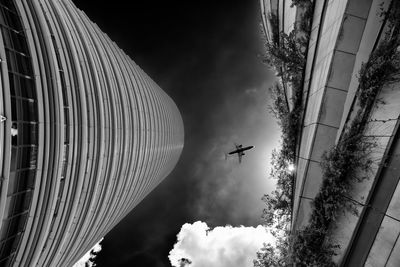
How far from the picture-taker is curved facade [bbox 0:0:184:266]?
1611cm

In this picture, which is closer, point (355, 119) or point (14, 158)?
point (355, 119)

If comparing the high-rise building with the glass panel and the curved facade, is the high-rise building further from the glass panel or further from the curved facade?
the glass panel

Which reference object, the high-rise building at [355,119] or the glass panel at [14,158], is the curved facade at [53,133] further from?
the high-rise building at [355,119]

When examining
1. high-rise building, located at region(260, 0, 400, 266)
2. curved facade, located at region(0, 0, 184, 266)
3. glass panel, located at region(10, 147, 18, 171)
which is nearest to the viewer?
high-rise building, located at region(260, 0, 400, 266)

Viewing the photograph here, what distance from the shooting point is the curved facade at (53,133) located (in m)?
16.1

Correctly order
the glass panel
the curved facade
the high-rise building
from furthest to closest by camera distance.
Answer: the curved facade
the glass panel
the high-rise building

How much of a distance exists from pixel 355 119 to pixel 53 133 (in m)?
19.8

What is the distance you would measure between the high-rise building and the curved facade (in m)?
15.8

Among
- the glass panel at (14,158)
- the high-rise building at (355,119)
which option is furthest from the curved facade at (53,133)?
the high-rise building at (355,119)

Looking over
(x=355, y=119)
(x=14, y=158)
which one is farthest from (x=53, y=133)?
(x=355, y=119)

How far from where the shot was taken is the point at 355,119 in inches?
396

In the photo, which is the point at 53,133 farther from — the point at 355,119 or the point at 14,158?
the point at 355,119

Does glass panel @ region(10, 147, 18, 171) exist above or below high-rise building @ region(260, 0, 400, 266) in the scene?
below

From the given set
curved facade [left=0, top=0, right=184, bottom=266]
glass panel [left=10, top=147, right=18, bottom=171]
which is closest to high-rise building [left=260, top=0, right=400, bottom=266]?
curved facade [left=0, top=0, right=184, bottom=266]
